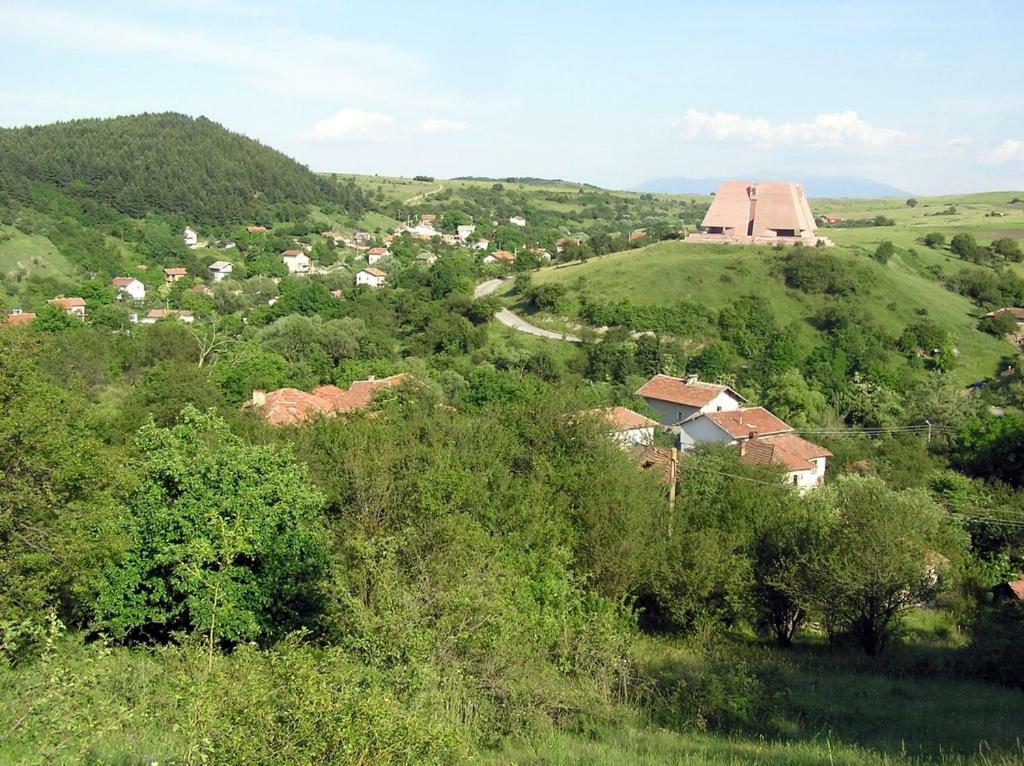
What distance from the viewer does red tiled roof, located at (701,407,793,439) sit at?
1303 inches

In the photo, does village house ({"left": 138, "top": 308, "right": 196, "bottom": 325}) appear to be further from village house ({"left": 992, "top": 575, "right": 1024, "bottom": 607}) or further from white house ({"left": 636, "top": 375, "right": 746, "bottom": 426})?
village house ({"left": 992, "top": 575, "right": 1024, "bottom": 607})

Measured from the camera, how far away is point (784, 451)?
30578 millimetres

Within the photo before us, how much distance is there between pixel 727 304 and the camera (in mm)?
50781

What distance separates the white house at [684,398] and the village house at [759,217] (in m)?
25.1

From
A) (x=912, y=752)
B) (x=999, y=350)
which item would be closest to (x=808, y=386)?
(x=999, y=350)

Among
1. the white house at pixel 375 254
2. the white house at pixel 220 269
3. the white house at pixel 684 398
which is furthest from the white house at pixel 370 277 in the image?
the white house at pixel 684 398

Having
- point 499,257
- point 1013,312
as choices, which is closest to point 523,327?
point 1013,312

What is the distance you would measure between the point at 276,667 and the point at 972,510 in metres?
25.7

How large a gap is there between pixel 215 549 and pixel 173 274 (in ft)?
252

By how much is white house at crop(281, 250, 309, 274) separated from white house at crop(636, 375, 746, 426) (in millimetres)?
58039

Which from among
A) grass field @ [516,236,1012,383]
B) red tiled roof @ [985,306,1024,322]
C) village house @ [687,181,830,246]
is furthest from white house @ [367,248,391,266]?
red tiled roof @ [985,306,1024,322]

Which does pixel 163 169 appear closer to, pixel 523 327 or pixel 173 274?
pixel 173 274

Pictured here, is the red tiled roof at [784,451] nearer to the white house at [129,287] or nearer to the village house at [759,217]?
the village house at [759,217]

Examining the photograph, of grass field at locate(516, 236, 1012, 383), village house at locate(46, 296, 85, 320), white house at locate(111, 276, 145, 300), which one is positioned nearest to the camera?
grass field at locate(516, 236, 1012, 383)
